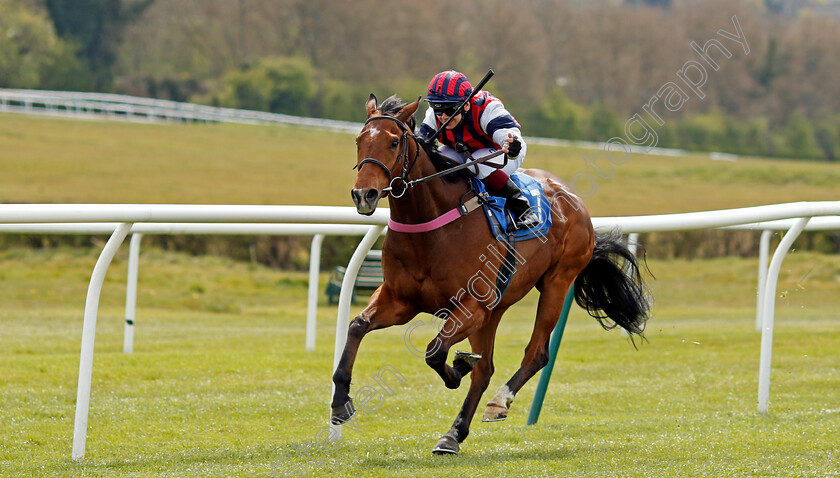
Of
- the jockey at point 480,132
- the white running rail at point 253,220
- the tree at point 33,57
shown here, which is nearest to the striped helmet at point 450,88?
the jockey at point 480,132

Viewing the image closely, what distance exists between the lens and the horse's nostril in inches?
137

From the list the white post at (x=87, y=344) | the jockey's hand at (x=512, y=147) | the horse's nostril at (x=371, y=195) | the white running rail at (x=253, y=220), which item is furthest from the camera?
the jockey's hand at (x=512, y=147)

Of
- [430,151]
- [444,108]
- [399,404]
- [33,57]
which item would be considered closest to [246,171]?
[33,57]

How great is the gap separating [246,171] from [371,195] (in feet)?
70.4

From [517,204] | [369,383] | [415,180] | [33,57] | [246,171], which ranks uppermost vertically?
[33,57]

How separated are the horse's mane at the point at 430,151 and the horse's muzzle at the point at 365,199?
498 millimetres

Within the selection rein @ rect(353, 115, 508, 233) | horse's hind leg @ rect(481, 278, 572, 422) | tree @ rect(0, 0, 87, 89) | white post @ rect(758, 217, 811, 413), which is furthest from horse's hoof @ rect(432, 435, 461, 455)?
tree @ rect(0, 0, 87, 89)

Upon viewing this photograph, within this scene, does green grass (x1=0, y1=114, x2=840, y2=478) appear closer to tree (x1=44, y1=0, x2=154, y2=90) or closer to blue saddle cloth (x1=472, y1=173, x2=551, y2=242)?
blue saddle cloth (x1=472, y1=173, x2=551, y2=242)

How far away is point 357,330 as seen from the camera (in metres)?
3.85

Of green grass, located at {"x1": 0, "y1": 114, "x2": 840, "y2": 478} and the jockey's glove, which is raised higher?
the jockey's glove

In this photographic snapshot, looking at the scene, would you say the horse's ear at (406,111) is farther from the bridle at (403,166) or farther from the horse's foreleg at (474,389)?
the horse's foreleg at (474,389)

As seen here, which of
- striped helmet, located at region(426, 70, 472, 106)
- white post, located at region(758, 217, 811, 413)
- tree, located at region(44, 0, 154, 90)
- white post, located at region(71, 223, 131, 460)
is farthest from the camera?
tree, located at region(44, 0, 154, 90)

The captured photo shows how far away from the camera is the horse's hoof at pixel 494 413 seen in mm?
4074

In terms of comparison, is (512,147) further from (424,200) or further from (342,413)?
(342,413)
